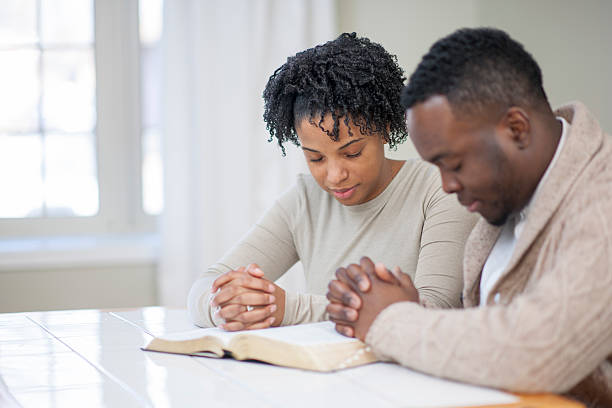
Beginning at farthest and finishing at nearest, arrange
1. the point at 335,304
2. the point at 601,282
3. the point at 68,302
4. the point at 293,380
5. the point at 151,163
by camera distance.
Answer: the point at 151,163 < the point at 68,302 < the point at 335,304 < the point at 293,380 < the point at 601,282

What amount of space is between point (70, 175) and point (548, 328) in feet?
8.86

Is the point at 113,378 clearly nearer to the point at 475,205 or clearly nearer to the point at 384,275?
the point at 384,275

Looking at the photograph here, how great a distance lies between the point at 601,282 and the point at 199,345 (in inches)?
24.3

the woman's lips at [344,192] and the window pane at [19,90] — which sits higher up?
the window pane at [19,90]

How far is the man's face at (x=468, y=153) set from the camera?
976 mm

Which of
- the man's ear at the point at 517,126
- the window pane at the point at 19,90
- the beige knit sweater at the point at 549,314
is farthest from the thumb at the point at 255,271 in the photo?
the window pane at the point at 19,90

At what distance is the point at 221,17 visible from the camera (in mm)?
3037

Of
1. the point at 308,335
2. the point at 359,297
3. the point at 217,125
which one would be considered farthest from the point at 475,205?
the point at 217,125

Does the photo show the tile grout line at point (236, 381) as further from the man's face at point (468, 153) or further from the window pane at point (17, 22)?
the window pane at point (17, 22)

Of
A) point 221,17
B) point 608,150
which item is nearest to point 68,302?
point 221,17

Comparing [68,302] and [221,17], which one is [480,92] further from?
[68,302]

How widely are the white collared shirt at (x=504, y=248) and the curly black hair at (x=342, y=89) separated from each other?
486mm

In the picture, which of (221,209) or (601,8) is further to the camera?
(601,8)

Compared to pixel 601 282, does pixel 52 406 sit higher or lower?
lower
